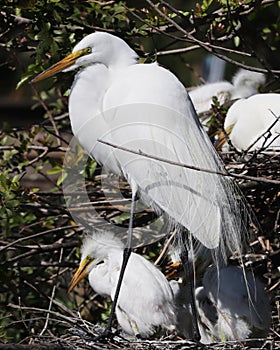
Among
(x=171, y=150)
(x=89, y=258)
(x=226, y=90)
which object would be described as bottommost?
A: (x=89, y=258)

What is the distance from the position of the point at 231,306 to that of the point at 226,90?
1016 millimetres

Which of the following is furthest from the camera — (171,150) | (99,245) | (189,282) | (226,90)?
(226,90)

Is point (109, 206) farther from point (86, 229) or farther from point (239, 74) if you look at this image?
point (239, 74)

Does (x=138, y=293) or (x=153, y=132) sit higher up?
(x=153, y=132)

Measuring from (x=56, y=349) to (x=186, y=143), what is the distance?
0.77 meters

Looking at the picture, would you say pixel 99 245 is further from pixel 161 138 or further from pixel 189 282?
pixel 161 138

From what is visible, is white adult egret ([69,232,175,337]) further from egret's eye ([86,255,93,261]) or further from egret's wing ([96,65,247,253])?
egret's wing ([96,65,247,253])

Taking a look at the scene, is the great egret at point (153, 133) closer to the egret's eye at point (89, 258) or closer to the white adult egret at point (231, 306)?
the white adult egret at point (231, 306)

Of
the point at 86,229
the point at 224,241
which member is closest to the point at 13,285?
the point at 86,229

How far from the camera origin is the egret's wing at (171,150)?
2.22 m

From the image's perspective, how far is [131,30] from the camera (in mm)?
2650

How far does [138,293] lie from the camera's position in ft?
7.75

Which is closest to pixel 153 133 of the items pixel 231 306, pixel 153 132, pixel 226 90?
pixel 153 132

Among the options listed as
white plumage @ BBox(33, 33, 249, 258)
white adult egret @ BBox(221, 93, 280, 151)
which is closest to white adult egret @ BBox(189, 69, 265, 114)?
white adult egret @ BBox(221, 93, 280, 151)
